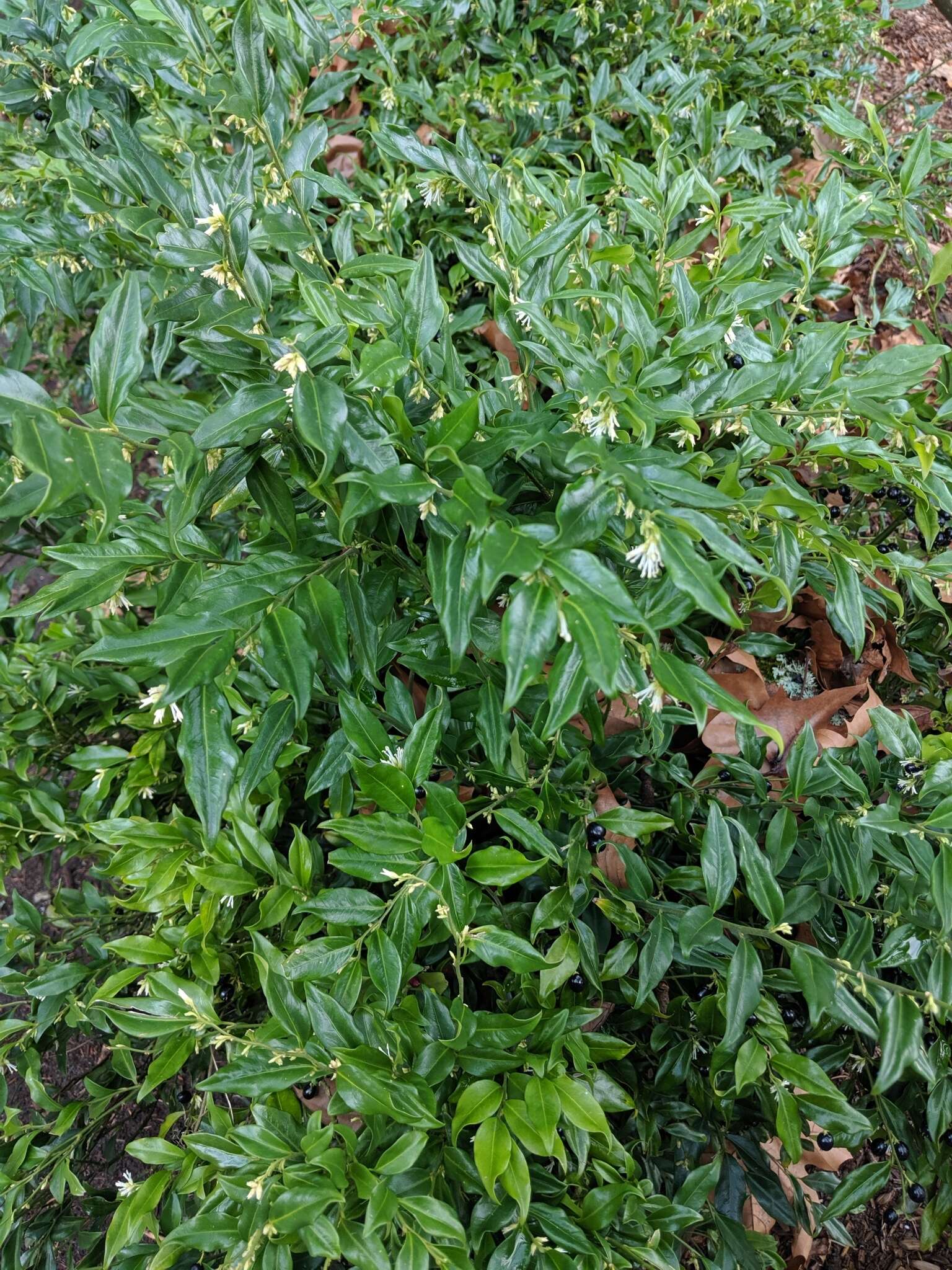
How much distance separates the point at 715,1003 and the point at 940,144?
1.72 meters

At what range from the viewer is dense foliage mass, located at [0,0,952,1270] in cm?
87

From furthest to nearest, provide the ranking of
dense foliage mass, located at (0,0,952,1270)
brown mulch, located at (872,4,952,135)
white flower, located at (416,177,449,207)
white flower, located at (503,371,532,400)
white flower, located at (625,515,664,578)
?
brown mulch, located at (872,4,952,135), white flower, located at (416,177,449,207), white flower, located at (503,371,532,400), dense foliage mass, located at (0,0,952,1270), white flower, located at (625,515,664,578)

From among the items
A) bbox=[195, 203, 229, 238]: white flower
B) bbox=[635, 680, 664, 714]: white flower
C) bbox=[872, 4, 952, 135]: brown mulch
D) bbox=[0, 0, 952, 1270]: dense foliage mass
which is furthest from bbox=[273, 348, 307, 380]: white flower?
bbox=[872, 4, 952, 135]: brown mulch

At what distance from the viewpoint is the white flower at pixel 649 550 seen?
75cm

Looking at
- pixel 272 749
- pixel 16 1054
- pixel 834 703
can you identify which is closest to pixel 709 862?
pixel 272 749

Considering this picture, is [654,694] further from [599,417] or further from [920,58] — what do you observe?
[920,58]

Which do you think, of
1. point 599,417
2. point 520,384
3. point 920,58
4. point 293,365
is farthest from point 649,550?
point 920,58

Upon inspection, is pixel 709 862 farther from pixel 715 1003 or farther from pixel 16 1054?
pixel 16 1054

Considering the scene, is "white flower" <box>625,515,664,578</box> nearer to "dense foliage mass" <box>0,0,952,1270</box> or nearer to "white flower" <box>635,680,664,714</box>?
"dense foliage mass" <box>0,0,952,1270</box>

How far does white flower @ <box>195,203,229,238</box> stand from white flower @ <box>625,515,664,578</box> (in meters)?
0.60

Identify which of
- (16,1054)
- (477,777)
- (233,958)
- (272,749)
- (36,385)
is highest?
(36,385)

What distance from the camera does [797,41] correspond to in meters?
2.48

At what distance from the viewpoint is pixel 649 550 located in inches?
30.6

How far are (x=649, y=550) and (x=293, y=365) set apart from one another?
425 mm
